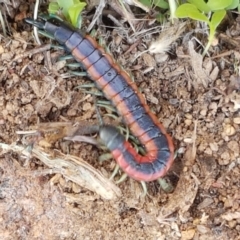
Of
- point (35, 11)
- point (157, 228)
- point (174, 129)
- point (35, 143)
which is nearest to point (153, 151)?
point (174, 129)

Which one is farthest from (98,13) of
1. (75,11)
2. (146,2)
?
(146,2)

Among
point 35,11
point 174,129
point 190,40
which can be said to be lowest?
point 174,129

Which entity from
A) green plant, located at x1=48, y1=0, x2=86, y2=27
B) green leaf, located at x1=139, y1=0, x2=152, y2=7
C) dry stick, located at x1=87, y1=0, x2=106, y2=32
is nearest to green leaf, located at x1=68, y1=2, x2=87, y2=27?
green plant, located at x1=48, y1=0, x2=86, y2=27

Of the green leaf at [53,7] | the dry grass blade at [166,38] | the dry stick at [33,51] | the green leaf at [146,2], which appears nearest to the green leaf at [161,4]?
the green leaf at [146,2]

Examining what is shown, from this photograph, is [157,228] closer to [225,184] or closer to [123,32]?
[225,184]

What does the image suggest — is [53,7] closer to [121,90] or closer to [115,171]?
[121,90]

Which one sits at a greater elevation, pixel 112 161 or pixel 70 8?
pixel 70 8

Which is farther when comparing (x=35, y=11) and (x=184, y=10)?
(x=35, y=11)
